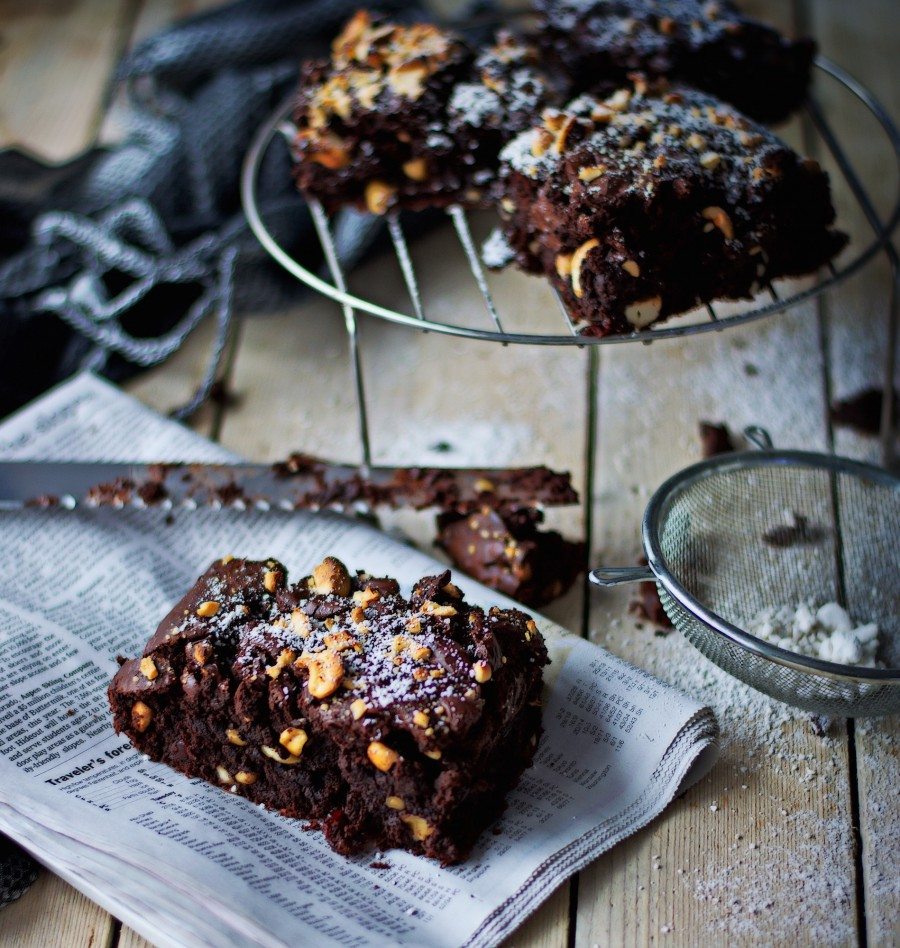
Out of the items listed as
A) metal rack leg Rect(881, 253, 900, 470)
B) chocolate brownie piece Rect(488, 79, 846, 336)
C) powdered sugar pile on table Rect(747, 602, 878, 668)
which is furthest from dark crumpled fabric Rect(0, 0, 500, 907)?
powdered sugar pile on table Rect(747, 602, 878, 668)

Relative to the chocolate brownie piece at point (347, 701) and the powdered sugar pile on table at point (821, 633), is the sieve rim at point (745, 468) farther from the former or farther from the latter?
the chocolate brownie piece at point (347, 701)

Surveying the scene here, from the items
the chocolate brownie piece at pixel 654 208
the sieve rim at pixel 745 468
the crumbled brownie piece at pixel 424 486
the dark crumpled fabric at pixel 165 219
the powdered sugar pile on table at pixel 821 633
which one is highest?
the chocolate brownie piece at pixel 654 208

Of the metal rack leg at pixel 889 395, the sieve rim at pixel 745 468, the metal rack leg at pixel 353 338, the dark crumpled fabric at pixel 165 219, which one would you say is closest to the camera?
the sieve rim at pixel 745 468

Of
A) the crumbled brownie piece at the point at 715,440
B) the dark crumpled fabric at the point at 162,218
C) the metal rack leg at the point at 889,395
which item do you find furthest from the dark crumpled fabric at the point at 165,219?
the metal rack leg at the point at 889,395

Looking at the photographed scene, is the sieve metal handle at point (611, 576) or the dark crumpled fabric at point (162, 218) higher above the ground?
the dark crumpled fabric at point (162, 218)

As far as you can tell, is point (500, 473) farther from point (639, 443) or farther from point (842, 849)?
point (842, 849)

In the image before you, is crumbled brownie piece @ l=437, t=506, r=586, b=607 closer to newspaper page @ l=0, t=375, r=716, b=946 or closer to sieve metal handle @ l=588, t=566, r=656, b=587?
newspaper page @ l=0, t=375, r=716, b=946

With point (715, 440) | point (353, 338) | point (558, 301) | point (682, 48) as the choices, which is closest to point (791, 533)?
point (715, 440)
